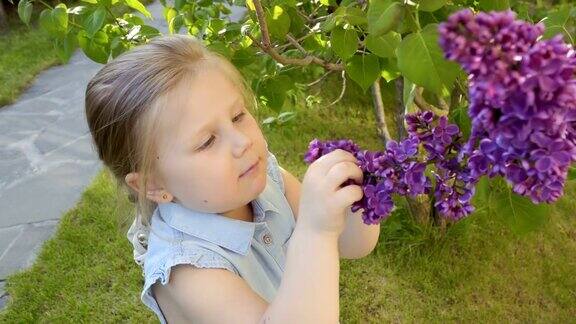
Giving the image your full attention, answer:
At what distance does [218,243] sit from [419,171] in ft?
2.47

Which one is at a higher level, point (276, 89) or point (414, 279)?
point (276, 89)

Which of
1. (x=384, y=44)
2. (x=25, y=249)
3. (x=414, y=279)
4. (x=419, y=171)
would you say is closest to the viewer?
(x=419, y=171)

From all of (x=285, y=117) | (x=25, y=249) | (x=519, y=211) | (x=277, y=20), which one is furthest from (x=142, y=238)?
(x=25, y=249)

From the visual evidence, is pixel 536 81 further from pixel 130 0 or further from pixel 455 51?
pixel 130 0

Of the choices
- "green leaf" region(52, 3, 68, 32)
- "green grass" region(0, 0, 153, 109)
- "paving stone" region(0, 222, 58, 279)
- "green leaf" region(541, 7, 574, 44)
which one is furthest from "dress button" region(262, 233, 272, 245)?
"green grass" region(0, 0, 153, 109)

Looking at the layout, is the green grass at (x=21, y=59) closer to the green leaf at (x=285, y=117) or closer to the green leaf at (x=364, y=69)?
the green leaf at (x=285, y=117)

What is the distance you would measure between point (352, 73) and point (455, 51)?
939 mm

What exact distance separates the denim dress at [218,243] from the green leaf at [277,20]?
1.44 ft

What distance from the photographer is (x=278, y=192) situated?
1.82 m

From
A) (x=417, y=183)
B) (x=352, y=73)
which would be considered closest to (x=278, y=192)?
(x=352, y=73)

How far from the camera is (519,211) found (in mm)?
1174

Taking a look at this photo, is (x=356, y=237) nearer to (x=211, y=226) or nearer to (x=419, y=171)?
(x=211, y=226)

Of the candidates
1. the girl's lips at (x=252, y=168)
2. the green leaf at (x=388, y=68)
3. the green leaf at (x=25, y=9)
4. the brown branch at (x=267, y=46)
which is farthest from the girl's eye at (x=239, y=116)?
the green leaf at (x=25, y=9)

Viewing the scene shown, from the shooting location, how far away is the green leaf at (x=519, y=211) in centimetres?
116
